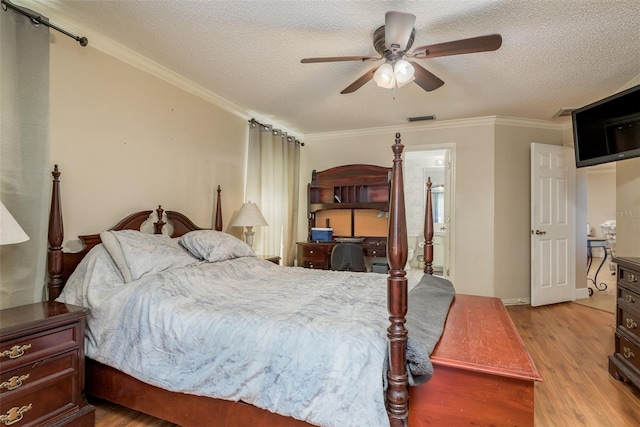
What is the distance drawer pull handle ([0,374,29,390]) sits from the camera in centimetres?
139

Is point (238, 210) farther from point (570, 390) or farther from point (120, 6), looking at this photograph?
point (570, 390)

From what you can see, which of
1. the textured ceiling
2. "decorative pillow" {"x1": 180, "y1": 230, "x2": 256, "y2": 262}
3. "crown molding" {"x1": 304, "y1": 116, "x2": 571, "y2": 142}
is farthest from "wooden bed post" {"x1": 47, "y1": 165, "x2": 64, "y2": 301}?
"crown molding" {"x1": 304, "y1": 116, "x2": 571, "y2": 142}

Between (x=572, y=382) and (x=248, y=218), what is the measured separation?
306cm

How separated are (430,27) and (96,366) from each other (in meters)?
3.02

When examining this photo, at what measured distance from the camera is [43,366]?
1.54m

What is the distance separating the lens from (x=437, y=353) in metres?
1.43

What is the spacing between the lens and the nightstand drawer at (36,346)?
140cm

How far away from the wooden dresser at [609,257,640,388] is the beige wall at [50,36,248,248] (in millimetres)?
3614

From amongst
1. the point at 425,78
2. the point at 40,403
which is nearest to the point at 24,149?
the point at 40,403

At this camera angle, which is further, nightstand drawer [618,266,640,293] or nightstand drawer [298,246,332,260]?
nightstand drawer [298,246,332,260]

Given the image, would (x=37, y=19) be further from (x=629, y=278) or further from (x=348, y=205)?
(x=629, y=278)

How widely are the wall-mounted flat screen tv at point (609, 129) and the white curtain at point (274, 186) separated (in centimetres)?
335

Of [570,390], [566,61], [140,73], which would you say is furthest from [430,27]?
[570,390]

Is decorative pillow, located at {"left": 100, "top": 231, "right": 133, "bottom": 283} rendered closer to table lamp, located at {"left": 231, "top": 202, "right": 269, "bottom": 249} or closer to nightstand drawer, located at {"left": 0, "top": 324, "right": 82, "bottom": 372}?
nightstand drawer, located at {"left": 0, "top": 324, "right": 82, "bottom": 372}
